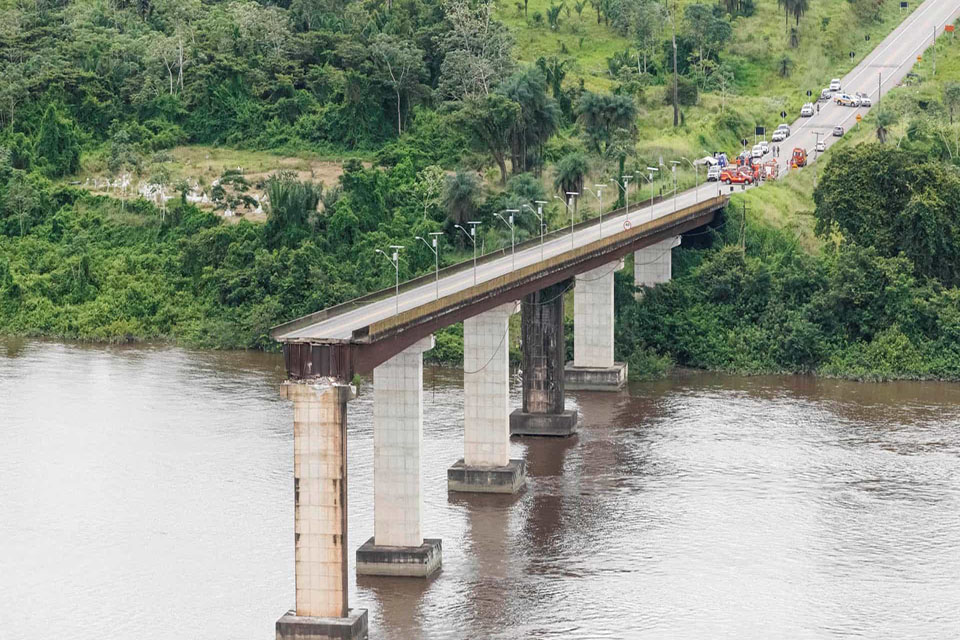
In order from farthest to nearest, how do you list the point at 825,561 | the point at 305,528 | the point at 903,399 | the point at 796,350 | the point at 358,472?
the point at 796,350 < the point at 903,399 < the point at 358,472 < the point at 825,561 < the point at 305,528

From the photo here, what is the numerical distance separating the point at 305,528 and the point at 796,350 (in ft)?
199

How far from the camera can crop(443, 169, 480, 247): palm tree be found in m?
128

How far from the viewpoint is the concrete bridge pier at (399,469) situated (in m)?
70.2

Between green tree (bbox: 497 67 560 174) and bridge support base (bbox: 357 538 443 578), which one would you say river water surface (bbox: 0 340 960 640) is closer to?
bridge support base (bbox: 357 538 443 578)

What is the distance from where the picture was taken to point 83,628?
65312 millimetres

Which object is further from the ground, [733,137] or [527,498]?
[733,137]

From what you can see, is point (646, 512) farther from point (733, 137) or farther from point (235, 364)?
point (733, 137)

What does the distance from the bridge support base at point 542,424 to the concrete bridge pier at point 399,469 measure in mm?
27657

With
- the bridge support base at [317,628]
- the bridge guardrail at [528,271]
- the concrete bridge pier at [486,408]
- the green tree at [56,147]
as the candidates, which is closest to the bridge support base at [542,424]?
the bridge guardrail at [528,271]

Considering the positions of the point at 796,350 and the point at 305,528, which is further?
the point at 796,350

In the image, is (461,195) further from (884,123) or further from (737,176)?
(884,123)

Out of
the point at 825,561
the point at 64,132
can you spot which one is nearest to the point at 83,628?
the point at 825,561

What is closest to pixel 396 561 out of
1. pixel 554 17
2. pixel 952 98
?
pixel 952 98

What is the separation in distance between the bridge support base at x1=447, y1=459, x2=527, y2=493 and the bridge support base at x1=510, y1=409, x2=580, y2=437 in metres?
→ 13.4
